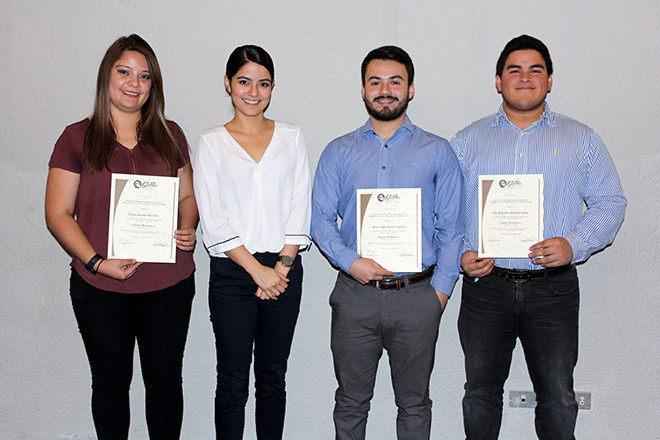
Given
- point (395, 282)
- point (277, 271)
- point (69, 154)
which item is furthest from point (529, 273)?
point (69, 154)

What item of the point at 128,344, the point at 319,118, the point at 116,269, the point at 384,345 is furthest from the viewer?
the point at 319,118

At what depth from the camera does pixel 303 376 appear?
3197 mm

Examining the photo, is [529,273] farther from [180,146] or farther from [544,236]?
[180,146]

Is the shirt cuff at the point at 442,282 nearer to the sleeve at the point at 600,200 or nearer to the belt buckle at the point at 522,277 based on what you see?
the belt buckle at the point at 522,277

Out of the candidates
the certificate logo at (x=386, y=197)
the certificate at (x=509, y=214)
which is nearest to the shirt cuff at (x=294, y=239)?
the certificate logo at (x=386, y=197)

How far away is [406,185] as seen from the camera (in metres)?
2.51

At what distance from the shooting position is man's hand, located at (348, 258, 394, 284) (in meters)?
2.43

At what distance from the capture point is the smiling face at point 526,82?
252cm

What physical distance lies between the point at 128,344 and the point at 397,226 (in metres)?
1.15

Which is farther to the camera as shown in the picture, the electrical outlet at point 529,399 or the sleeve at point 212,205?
the electrical outlet at point 529,399

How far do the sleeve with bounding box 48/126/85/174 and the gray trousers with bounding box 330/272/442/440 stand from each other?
3.77 ft

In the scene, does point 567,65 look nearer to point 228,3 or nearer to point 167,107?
point 228,3

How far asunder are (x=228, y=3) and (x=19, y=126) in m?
1.20

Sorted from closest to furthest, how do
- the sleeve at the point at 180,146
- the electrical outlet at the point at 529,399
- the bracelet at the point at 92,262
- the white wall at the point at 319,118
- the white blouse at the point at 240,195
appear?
the bracelet at the point at 92,262, the white blouse at the point at 240,195, the sleeve at the point at 180,146, the white wall at the point at 319,118, the electrical outlet at the point at 529,399
